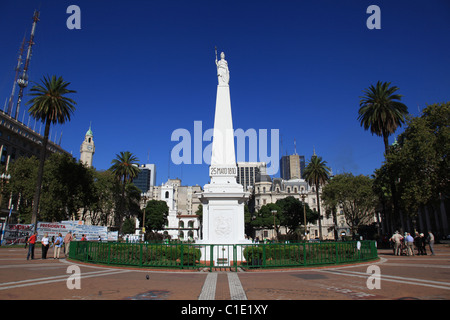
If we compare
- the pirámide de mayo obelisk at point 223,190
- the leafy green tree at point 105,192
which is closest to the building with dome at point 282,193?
the leafy green tree at point 105,192

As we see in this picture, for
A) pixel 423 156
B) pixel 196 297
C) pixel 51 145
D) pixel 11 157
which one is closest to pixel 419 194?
pixel 423 156

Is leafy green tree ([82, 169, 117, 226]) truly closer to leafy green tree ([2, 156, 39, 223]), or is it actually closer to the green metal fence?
leafy green tree ([2, 156, 39, 223])

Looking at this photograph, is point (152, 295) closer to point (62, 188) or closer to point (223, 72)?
point (223, 72)

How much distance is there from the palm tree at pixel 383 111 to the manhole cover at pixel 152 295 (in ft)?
97.5

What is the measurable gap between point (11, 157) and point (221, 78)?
59959mm

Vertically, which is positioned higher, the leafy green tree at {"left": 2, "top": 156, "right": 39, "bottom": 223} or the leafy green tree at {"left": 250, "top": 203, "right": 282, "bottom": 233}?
the leafy green tree at {"left": 2, "top": 156, "right": 39, "bottom": 223}

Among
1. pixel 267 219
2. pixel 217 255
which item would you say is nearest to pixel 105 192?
pixel 267 219

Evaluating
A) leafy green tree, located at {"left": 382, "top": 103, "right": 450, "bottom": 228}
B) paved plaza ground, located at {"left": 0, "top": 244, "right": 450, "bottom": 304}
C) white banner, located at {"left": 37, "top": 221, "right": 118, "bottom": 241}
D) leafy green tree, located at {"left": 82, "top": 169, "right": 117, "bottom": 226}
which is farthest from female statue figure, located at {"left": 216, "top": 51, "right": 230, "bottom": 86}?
leafy green tree, located at {"left": 82, "top": 169, "right": 117, "bottom": 226}

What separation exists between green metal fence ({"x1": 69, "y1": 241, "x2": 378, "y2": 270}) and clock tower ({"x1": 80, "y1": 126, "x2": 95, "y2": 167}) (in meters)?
89.6

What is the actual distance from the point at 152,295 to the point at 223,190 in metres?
11.7

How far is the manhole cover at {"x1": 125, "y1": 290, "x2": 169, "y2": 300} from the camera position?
22.3 feet

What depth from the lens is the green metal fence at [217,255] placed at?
13.1 metres

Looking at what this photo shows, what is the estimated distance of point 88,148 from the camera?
9750 centimetres

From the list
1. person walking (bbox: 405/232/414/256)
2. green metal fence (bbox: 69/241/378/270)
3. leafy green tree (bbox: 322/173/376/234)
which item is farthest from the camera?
leafy green tree (bbox: 322/173/376/234)
